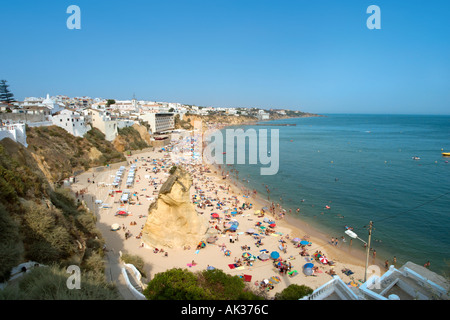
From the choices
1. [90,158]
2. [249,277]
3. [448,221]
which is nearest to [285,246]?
[249,277]

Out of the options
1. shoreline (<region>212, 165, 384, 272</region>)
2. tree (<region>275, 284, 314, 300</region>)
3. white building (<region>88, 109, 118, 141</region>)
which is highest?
white building (<region>88, 109, 118, 141</region>)

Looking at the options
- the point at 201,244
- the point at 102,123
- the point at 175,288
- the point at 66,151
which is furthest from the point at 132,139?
the point at 175,288

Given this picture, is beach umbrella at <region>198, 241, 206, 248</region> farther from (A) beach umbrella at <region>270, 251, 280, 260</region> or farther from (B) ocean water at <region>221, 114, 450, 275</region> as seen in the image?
(B) ocean water at <region>221, 114, 450, 275</region>

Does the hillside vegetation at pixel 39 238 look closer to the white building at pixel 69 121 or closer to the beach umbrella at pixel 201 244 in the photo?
the beach umbrella at pixel 201 244

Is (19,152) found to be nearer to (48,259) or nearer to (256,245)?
(48,259)

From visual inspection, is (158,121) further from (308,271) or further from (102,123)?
(308,271)

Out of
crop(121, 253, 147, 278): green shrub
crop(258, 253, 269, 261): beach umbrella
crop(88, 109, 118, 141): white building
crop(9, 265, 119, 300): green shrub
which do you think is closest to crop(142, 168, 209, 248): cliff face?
crop(121, 253, 147, 278): green shrub

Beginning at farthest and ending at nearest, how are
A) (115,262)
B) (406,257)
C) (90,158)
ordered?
(90,158)
(406,257)
(115,262)
